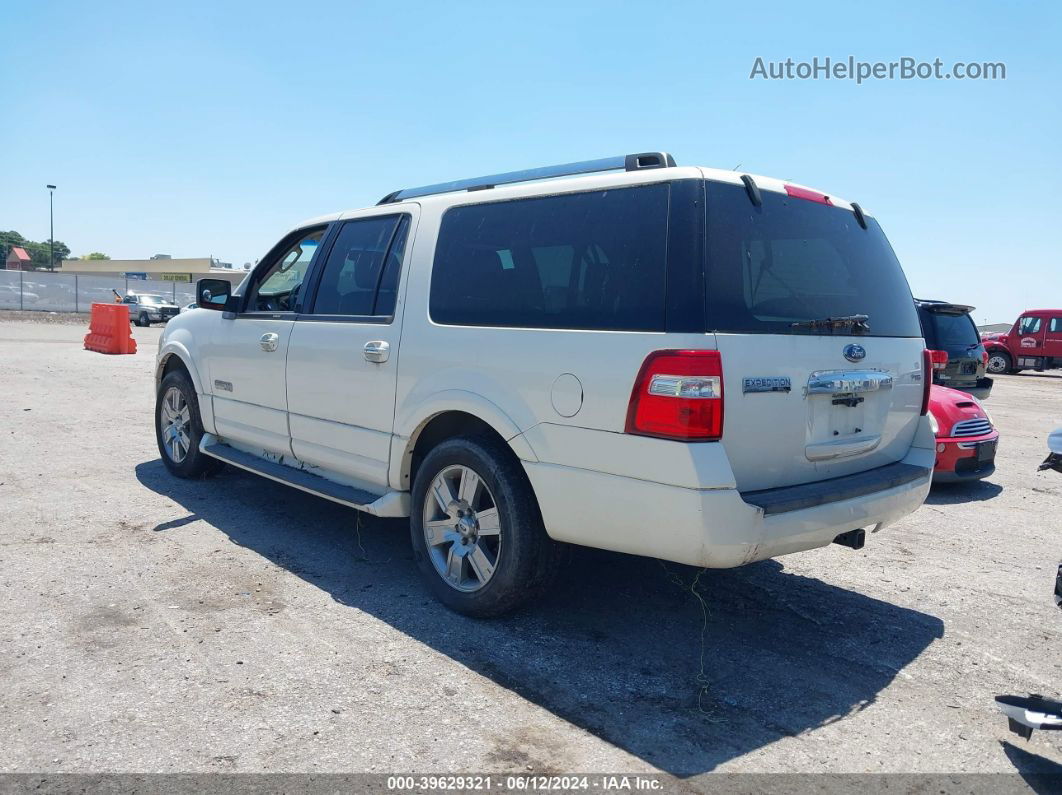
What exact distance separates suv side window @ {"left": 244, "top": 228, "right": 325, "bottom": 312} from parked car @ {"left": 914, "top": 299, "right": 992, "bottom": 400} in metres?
7.61

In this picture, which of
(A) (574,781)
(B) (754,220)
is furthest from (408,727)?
(B) (754,220)

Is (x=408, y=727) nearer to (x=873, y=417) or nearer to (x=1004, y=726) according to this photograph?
(x=1004, y=726)

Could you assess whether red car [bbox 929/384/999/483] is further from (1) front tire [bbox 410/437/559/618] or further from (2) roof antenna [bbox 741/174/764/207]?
(1) front tire [bbox 410/437/559/618]

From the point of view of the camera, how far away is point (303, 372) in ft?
16.3

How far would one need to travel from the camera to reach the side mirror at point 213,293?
19.5 feet

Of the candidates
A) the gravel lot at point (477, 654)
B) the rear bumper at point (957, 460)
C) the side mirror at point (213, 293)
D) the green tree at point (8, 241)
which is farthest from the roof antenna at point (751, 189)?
the green tree at point (8, 241)

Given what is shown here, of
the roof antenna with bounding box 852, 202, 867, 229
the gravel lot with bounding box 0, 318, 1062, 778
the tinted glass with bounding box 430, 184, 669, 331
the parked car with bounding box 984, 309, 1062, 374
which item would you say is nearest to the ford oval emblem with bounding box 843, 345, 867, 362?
the roof antenna with bounding box 852, 202, 867, 229

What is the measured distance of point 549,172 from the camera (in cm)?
427

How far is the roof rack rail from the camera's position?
3.76 metres

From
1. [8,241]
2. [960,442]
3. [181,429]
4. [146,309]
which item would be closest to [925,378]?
[960,442]

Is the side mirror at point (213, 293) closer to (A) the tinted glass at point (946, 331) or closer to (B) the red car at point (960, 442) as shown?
(B) the red car at point (960, 442)

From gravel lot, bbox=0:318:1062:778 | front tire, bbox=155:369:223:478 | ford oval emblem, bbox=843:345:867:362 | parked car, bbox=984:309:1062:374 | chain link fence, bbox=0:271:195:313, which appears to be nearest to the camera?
gravel lot, bbox=0:318:1062:778

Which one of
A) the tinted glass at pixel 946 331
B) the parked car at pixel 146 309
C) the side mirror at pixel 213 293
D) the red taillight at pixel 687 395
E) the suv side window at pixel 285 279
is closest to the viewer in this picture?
the red taillight at pixel 687 395

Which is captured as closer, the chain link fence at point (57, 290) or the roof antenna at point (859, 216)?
the roof antenna at point (859, 216)
